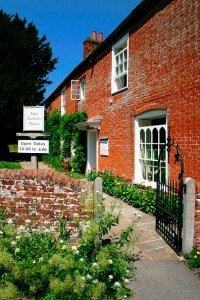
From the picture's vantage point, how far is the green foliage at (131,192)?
812 cm

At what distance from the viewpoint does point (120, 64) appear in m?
11.5

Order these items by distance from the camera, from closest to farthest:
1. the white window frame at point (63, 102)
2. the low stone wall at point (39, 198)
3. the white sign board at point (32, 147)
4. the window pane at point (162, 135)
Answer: the low stone wall at point (39, 198), the white sign board at point (32, 147), the window pane at point (162, 135), the white window frame at point (63, 102)

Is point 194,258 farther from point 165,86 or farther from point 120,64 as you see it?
point 120,64

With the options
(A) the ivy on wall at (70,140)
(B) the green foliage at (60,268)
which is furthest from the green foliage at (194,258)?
(A) the ivy on wall at (70,140)

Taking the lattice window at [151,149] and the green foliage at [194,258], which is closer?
the green foliage at [194,258]

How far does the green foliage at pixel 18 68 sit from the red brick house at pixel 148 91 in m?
9.15

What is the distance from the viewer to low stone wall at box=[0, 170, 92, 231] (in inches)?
199

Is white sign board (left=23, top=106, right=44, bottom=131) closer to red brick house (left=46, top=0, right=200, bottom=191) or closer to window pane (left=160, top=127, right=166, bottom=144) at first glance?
red brick house (left=46, top=0, right=200, bottom=191)

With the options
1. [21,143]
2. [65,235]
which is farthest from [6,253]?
[21,143]

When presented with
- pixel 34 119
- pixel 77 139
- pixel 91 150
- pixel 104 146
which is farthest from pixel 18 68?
pixel 34 119

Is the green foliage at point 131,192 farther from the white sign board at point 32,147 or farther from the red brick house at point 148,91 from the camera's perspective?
the white sign board at point 32,147

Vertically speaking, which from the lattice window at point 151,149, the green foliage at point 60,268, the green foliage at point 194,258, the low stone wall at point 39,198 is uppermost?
the lattice window at point 151,149

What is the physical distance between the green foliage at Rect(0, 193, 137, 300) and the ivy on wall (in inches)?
434

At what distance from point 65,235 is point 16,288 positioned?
1313 mm
